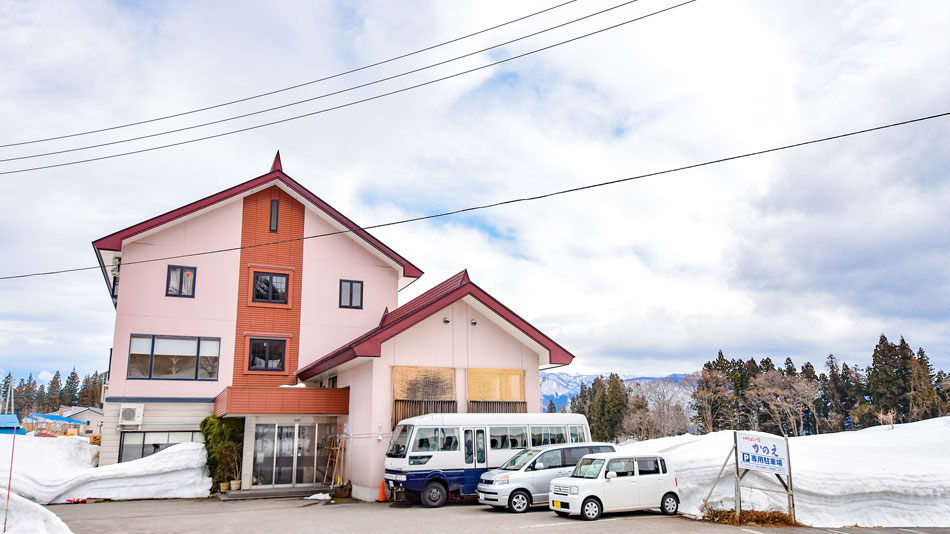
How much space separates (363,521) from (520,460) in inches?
180

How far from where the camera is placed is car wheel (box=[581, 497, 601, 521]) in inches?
562

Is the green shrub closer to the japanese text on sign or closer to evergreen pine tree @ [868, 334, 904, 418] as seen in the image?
the japanese text on sign

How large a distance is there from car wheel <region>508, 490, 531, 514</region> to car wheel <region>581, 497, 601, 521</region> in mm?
2190

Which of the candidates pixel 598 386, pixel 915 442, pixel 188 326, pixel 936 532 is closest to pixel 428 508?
pixel 936 532

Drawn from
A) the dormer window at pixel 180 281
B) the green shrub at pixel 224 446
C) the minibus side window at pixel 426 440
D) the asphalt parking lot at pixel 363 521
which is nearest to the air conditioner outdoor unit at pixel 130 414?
the green shrub at pixel 224 446

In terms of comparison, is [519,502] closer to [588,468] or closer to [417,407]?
[588,468]

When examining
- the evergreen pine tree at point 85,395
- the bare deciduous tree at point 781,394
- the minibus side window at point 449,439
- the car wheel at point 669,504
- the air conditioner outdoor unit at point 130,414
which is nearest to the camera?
the car wheel at point 669,504

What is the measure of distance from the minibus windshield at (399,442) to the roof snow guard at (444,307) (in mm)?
2430

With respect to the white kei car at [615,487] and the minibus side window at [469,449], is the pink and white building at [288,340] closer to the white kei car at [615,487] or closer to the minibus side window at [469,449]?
the minibus side window at [469,449]

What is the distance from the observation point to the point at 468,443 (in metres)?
18.3

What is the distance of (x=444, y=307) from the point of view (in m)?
21.1

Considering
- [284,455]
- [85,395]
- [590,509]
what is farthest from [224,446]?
[85,395]

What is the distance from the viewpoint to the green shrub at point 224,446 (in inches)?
872

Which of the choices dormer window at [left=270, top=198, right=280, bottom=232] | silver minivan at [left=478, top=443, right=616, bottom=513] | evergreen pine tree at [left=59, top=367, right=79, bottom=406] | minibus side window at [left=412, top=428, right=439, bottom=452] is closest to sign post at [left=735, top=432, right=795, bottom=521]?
silver minivan at [left=478, top=443, right=616, bottom=513]
